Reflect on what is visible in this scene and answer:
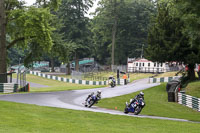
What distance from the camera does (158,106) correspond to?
2698 cm

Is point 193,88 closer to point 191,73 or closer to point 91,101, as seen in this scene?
point 191,73

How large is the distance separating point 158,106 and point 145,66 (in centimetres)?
4330

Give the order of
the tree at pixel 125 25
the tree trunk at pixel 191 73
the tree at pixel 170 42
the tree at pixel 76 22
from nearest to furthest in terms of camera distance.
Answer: the tree at pixel 170 42 → the tree trunk at pixel 191 73 → the tree at pixel 76 22 → the tree at pixel 125 25

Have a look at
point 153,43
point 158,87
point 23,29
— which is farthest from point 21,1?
point 158,87

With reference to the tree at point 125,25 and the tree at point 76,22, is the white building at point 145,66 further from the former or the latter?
the tree at point 125,25

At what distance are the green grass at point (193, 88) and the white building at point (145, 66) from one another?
30.8 meters

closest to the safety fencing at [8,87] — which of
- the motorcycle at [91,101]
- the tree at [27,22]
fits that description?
the tree at [27,22]

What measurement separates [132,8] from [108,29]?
808cm

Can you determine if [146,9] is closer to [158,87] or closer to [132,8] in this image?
[132,8]

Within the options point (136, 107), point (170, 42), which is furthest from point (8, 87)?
point (170, 42)

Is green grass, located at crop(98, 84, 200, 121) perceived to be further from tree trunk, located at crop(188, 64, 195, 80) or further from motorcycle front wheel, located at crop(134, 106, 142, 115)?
tree trunk, located at crop(188, 64, 195, 80)

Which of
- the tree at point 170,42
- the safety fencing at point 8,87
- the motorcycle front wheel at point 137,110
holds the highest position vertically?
the tree at point 170,42

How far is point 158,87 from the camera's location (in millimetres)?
38219

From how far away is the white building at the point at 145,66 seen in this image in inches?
2643
